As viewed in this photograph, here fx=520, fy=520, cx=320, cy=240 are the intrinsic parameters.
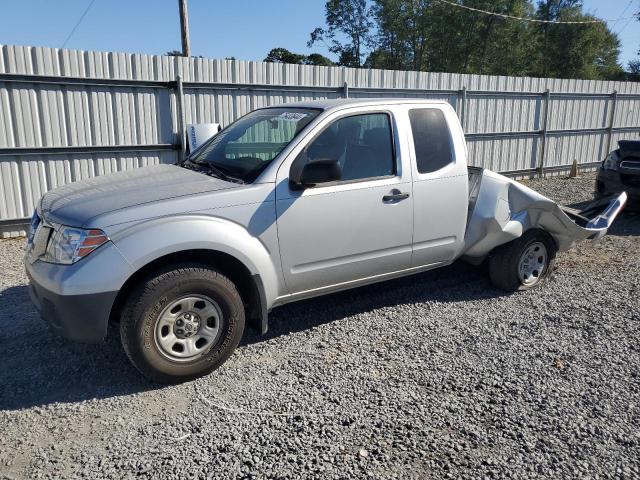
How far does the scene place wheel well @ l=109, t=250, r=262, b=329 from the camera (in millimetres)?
3469

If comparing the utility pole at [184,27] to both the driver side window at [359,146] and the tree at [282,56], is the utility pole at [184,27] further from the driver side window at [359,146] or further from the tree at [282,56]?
the tree at [282,56]

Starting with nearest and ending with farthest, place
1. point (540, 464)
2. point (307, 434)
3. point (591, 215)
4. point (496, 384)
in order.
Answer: point (540, 464) → point (307, 434) → point (496, 384) → point (591, 215)

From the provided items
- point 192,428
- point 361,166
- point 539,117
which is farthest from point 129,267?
point 539,117

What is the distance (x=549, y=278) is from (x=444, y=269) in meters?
1.17

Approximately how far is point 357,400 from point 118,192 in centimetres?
219

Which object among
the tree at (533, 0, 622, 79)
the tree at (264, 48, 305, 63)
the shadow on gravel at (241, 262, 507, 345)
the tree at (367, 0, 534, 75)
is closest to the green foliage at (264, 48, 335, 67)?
the tree at (264, 48, 305, 63)

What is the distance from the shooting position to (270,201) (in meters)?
3.76

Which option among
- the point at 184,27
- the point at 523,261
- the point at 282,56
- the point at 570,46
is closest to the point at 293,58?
the point at 282,56

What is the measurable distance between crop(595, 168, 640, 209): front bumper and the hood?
7335 mm

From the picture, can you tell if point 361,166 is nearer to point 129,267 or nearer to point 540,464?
point 129,267

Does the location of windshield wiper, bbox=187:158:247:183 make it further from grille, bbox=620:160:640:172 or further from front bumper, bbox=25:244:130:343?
grille, bbox=620:160:640:172

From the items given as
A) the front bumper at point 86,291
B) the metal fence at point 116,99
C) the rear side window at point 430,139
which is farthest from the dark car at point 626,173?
the front bumper at point 86,291

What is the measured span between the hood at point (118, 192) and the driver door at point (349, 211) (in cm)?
55

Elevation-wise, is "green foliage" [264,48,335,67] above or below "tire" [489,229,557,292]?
above
